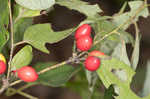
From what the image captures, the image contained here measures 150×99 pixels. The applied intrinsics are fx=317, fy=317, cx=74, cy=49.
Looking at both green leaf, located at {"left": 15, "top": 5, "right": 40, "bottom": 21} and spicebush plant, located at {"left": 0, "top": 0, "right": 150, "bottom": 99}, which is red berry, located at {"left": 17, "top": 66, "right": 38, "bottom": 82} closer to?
spicebush plant, located at {"left": 0, "top": 0, "right": 150, "bottom": 99}

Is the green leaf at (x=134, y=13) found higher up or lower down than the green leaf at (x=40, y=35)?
lower down

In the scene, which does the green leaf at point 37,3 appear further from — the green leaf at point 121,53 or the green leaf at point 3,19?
the green leaf at point 121,53

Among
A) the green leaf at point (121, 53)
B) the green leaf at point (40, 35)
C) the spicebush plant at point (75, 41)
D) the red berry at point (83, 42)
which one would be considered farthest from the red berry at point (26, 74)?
the green leaf at point (121, 53)

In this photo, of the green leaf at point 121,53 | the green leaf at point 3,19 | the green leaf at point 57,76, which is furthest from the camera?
the green leaf at point 57,76

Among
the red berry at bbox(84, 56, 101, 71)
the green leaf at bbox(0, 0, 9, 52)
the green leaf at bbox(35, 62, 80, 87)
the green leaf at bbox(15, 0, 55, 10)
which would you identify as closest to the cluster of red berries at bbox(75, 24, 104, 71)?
the red berry at bbox(84, 56, 101, 71)

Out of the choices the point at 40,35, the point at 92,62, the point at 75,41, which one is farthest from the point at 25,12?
the point at 92,62

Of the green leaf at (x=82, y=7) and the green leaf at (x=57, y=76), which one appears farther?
the green leaf at (x=57, y=76)
